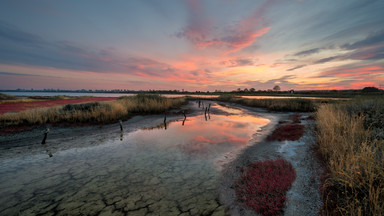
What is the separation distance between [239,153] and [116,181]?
6724mm

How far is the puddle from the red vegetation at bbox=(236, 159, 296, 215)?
3.40 feet

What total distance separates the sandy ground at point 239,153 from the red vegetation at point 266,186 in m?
0.21

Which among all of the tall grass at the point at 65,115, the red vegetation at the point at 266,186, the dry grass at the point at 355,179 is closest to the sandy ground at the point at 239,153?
the red vegetation at the point at 266,186

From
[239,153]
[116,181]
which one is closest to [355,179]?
[239,153]

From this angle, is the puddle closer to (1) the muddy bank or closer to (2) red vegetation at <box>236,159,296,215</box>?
(1) the muddy bank

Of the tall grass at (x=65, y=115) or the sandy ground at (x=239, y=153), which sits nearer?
the sandy ground at (x=239, y=153)

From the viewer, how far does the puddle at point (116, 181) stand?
4535mm

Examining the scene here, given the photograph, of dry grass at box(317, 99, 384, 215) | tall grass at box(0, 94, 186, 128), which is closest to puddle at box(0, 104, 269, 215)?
dry grass at box(317, 99, 384, 215)

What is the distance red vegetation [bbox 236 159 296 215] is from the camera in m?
4.23

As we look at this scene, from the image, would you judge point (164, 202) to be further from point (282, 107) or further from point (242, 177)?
point (282, 107)

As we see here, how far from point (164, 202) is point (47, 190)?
449cm

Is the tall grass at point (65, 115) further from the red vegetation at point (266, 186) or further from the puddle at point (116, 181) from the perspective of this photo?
the red vegetation at point (266, 186)

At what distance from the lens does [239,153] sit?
8.95m

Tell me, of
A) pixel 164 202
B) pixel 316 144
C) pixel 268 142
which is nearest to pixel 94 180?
pixel 164 202
